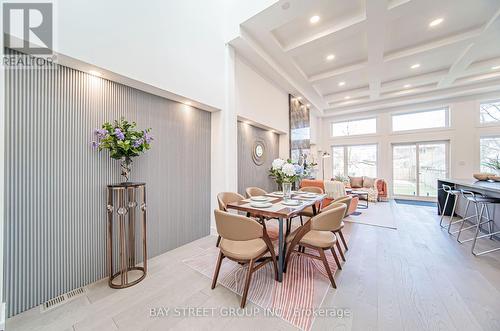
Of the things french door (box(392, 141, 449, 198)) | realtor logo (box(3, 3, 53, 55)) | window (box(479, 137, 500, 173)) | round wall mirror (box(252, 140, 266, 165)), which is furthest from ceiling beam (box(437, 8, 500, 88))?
realtor logo (box(3, 3, 53, 55))

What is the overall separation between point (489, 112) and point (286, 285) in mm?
9010

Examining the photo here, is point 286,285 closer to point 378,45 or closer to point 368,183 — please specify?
point 378,45

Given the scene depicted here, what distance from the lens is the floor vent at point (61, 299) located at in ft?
5.40

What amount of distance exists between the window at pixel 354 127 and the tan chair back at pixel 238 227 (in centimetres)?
816

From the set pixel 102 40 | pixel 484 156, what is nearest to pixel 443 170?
pixel 484 156

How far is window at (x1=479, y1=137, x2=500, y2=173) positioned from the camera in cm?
593

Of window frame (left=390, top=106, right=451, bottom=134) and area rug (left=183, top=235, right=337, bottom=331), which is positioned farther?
window frame (left=390, top=106, right=451, bottom=134)

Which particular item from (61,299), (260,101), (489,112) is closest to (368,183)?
(489,112)

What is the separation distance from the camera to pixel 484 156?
606 centimetres

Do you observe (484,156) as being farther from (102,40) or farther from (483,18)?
(102,40)

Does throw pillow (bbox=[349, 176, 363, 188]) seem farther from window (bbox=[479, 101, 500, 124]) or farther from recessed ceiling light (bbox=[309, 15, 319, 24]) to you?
recessed ceiling light (bbox=[309, 15, 319, 24])

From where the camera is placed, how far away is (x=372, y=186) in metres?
6.78

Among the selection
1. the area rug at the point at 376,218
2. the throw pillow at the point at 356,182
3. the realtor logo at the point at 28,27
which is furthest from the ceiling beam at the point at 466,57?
the realtor logo at the point at 28,27

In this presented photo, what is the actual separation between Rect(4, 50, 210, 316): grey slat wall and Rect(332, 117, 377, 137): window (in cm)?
807
